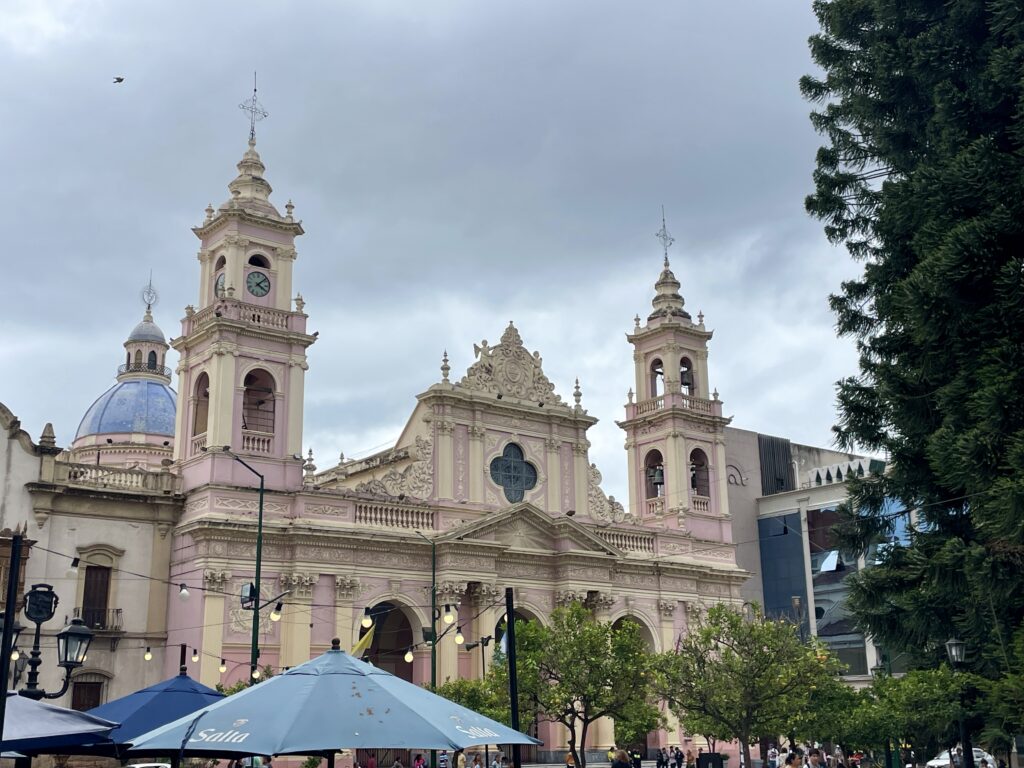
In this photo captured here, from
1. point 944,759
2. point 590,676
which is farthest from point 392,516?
point 944,759

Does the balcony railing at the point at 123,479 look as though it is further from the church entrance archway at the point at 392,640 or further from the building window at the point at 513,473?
the building window at the point at 513,473

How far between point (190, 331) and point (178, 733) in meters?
36.1

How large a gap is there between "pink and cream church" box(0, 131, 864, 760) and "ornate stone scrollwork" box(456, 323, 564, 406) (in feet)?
0.34

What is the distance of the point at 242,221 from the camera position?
148ft

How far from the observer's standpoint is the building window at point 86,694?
129 feet

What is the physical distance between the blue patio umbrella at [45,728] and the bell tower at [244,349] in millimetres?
28694

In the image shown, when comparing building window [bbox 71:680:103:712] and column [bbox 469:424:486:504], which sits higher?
column [bbox 469:424:486:504]

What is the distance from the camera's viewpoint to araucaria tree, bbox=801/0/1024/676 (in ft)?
45.4

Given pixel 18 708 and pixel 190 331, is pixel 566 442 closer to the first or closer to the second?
pixel 190 331

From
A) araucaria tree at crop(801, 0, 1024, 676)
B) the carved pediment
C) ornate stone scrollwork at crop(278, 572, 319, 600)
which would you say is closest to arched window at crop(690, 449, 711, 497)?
the carved pediment

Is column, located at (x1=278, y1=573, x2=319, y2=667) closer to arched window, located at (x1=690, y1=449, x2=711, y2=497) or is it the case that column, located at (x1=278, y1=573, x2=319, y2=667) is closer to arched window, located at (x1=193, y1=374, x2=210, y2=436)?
arched window, located at (x1=193, y1=374, x2=210, y2=436)

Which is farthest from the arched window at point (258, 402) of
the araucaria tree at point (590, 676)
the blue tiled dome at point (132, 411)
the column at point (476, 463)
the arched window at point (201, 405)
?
the blue tiled dome at point (132, 411)

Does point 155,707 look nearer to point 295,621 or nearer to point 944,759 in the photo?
point 295,621

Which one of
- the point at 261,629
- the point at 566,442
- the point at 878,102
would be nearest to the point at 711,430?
the point at 566,442
